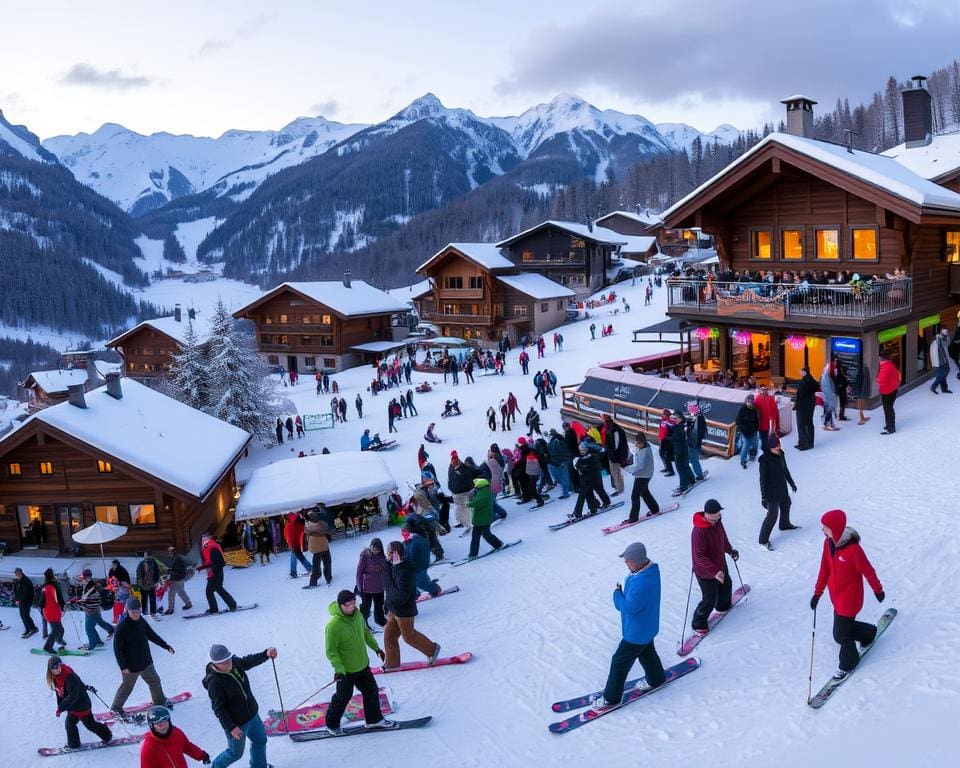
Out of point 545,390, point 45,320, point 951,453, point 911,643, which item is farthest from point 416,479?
point 45,320

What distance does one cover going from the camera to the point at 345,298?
186 feet

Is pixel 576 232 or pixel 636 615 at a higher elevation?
pixel 576 232

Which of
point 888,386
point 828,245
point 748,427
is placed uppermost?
point 828,245

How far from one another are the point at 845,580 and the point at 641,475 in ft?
20.2

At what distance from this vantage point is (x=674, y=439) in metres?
14.6

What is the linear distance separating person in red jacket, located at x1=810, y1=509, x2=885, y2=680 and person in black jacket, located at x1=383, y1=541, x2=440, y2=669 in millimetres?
4402

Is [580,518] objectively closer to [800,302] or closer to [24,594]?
[800,302]

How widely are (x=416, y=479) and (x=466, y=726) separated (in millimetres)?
15219

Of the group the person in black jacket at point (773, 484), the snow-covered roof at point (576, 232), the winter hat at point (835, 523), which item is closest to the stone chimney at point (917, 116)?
the person in black jacket at point (773, 484)

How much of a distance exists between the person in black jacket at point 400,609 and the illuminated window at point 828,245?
1749 cm

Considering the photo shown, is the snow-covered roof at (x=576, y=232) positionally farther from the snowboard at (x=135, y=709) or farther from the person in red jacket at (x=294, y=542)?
the snowboard at (x=135, y=709)

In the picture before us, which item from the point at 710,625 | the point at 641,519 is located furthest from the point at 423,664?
the point at 641,519

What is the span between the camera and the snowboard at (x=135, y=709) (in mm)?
9672

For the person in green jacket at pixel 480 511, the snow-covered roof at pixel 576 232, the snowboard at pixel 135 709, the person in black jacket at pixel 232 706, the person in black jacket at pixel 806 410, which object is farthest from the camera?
the snow-covered roof at pixel 576 232
